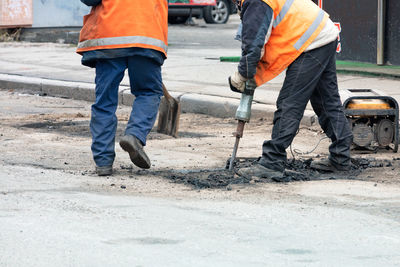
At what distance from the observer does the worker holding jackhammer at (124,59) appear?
588 centimetres

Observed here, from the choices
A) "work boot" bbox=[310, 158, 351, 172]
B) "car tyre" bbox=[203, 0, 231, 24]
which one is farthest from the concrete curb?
"car tyre" bbox=[203, 0, 231, 24]

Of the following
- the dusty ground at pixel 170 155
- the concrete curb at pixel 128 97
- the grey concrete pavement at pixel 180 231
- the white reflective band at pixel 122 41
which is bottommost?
the concrete curb at pixel 128 97

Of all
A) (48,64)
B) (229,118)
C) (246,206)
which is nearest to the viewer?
(246,206)

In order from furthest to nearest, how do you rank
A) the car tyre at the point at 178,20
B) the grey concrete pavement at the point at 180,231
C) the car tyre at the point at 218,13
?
the car tyre at the point at 218,13, the car tyre at the point at 178,20, the grey concrete pavement at the point at 180,231

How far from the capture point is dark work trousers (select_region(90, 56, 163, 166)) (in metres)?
5.95

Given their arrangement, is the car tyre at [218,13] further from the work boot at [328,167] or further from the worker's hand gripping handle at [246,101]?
the worker's hand gripping handle at [246,101]

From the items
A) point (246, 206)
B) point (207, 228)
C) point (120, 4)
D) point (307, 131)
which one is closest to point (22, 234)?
point (207, 228)

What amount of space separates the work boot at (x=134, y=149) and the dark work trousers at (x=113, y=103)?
0.08 meters

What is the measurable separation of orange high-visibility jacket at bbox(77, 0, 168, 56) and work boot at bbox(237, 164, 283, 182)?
1.02 metres

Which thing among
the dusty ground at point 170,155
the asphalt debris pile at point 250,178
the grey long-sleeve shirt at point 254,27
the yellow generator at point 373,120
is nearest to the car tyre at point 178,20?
the dusty ground at point 170,155

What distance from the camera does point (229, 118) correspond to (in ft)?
29.3

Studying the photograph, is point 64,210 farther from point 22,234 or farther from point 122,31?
point 122,31

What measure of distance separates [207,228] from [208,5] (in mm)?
20040

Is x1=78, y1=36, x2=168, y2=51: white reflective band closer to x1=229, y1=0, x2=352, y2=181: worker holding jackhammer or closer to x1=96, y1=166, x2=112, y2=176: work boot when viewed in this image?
x1=229, y1=0, x2=352, y2=181: worker holding jackhammer
